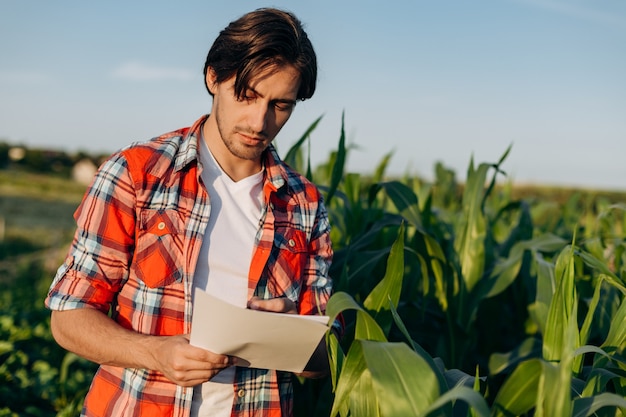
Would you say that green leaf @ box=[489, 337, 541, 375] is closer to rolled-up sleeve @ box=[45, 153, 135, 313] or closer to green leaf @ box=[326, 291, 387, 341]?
green leaf @ box=[326, 291, 387, 341]

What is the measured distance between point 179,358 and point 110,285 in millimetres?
275

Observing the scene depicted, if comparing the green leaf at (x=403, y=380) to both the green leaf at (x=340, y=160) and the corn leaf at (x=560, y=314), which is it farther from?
the green leaf at (x=340, y=160)

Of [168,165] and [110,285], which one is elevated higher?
[168,165]

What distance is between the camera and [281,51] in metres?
1.56

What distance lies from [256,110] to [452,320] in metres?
1.17

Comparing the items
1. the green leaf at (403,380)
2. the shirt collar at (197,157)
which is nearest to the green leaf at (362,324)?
the green leaf at (403,380)

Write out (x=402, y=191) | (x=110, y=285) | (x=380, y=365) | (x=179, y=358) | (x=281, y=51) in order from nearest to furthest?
(x=380, y=365)
(x=179, y=358)
(x=110, y=285)
(x=281, y=51)
(x=402, y=191)

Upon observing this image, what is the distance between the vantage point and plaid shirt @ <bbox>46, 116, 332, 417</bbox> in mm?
1407

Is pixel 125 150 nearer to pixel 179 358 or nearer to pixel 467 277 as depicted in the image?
pixel 179 358

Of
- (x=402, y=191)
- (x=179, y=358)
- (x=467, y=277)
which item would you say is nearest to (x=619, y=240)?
(x=467, y=277)

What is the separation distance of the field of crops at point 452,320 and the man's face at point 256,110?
0.39 meters

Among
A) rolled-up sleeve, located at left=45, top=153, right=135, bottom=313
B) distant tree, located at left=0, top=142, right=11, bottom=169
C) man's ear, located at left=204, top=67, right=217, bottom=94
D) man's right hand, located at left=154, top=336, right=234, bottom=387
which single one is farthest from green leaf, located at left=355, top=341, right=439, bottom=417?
distant tree, located at left=0, top=142, right=11, bottom=169

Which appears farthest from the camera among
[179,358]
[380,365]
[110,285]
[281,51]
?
A: [281,51]

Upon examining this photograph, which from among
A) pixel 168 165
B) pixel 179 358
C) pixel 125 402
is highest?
pixel 168 165
